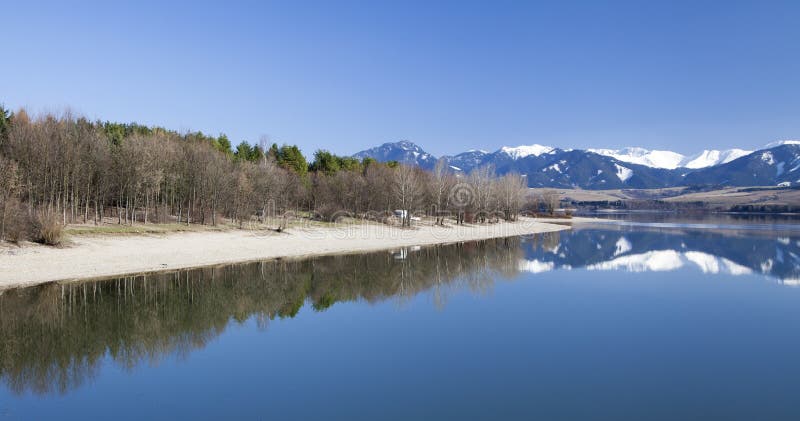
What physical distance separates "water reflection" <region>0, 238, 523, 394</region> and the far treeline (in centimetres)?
1093

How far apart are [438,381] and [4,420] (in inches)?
335

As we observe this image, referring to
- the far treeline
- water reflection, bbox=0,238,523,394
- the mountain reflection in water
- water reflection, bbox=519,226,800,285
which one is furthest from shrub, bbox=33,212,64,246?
water reflection, bbox=519,226,800,285

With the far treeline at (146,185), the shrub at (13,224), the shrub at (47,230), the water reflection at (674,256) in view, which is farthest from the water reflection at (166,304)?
the far treeline at (146,185)

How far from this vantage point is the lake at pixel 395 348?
34.4 ft

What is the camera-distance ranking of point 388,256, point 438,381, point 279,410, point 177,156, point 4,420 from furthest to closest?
point 177,156
point 388,256
point 438,381
point 279,410
point 4,420

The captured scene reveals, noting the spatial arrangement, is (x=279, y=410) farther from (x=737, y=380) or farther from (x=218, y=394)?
(x=737, y=380)

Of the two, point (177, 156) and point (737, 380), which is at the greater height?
point (177, 156)

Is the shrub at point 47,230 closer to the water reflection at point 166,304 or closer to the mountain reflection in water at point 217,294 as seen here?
the mountain reflection in water at point 217,294

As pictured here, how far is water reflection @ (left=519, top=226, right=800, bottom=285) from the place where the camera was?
113ft

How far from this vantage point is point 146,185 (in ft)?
150

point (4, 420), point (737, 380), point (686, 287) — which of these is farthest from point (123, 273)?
point (686, 287)

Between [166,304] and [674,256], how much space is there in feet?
127

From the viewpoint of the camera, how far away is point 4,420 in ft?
30.9

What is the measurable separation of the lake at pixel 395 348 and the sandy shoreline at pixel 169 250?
2383 millimetres
